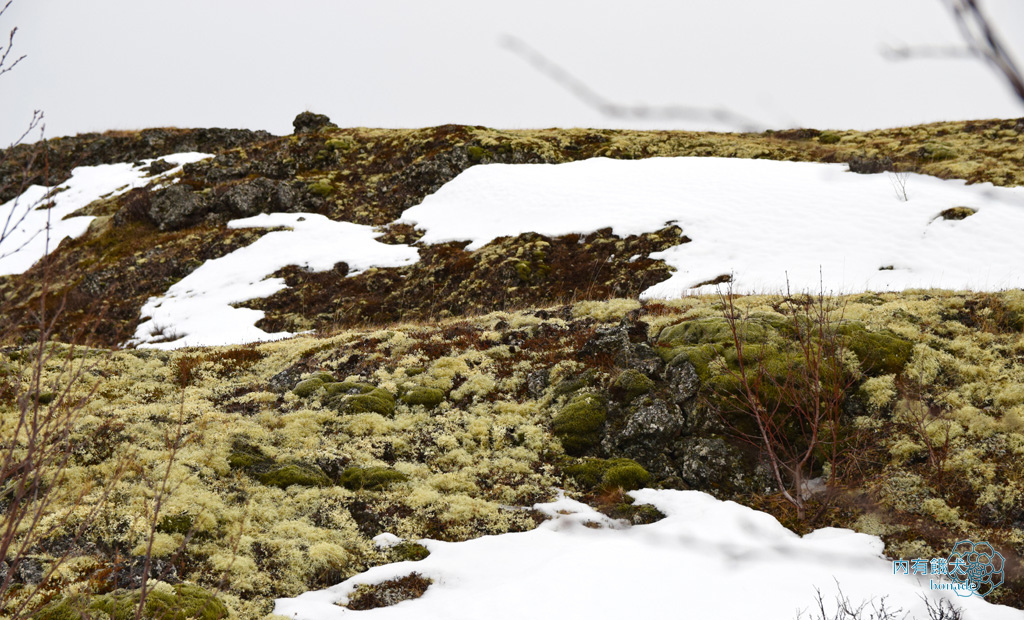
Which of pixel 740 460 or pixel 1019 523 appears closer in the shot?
pixel 1019 523

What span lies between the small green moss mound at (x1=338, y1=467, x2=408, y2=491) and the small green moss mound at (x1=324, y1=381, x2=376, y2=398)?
298 cm

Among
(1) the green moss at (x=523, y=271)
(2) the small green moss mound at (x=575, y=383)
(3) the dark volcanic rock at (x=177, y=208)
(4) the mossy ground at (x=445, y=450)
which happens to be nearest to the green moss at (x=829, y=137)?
(1) the green moss at (x=523, y=271)

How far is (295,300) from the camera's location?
1080 inches

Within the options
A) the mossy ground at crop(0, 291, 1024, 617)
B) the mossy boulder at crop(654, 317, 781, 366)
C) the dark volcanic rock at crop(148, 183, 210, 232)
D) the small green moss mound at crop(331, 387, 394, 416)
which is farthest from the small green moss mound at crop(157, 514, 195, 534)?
the dark volcanic rock at crop(148, 183, 210, 232)

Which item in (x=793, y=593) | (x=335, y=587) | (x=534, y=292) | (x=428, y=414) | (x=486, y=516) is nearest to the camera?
(x=793, y=593)

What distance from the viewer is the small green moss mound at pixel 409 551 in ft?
27.7

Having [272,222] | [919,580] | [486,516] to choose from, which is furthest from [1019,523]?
[272,222]

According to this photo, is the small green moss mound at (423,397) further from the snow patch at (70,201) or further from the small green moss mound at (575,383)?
the snow patch at (70,201)

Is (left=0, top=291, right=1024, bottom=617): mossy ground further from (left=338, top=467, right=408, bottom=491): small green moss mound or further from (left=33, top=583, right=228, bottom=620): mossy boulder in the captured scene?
(left=33, top=583, right=228, bottom=620): mossy boulder

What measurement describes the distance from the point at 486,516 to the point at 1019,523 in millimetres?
7503

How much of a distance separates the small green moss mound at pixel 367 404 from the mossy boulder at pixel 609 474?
444 cm

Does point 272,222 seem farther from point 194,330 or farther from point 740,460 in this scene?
point 740,460

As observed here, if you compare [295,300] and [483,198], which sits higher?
[483,198]

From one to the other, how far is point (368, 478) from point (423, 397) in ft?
10.2
